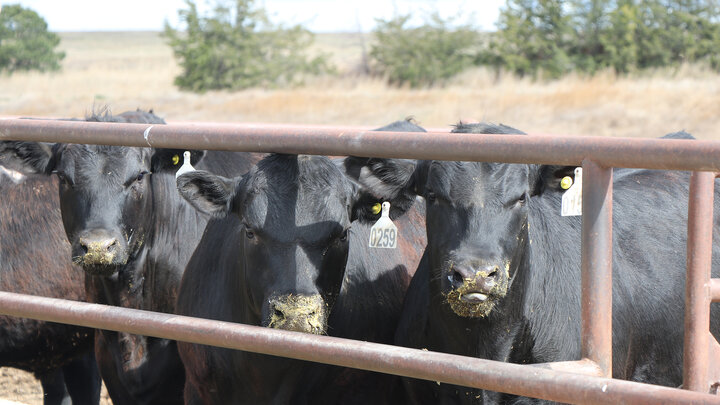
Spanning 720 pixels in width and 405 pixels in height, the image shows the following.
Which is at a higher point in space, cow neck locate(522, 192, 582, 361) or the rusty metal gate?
the rusty metal gate

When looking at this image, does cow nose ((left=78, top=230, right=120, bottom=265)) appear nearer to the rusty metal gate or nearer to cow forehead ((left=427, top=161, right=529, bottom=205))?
the rusty metal gate

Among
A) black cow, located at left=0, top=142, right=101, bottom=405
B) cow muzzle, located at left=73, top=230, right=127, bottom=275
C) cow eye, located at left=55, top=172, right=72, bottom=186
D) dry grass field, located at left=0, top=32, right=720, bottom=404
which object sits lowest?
dry grass field, located at left=0, top=32, right=720, bottom=404

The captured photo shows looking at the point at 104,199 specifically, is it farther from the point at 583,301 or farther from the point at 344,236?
the point at 583,301

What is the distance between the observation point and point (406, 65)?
114 feet

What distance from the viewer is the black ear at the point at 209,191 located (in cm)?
332

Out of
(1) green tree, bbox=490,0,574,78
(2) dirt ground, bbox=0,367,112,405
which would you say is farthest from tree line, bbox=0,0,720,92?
(2) dirt ground, bbox=0,367,112,405

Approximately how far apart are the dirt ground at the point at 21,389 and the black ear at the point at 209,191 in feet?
10.8

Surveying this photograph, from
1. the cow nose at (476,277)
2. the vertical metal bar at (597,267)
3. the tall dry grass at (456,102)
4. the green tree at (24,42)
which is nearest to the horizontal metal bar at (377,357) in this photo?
the vertical metal bar at (597,267)

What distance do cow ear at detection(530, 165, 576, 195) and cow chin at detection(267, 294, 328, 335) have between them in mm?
946

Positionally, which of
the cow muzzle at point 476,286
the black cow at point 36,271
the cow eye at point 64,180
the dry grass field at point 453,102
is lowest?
the dry grass field at point 453,102

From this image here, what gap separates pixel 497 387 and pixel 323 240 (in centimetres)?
125

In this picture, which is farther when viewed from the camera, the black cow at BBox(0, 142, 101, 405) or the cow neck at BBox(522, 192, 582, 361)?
the black cow at BBox(0, 142, 101, 405)

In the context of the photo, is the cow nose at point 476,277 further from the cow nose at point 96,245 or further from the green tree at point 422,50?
the green tree at point 422,50

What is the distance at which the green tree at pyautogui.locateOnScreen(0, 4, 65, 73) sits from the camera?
37719 mm
